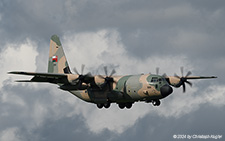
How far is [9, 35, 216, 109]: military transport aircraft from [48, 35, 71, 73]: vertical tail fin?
3.18m

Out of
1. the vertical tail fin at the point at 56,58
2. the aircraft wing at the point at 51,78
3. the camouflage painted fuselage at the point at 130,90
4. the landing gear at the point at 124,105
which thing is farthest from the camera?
the vertical tail fin at the point at 56,58

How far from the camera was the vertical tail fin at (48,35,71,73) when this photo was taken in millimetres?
49062

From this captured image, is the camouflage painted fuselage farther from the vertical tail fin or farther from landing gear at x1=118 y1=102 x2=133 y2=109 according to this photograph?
the vertical tail fin

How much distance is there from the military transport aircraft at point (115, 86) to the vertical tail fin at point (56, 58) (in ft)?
10.4

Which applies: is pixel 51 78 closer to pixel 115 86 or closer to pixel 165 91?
pixel 115 86

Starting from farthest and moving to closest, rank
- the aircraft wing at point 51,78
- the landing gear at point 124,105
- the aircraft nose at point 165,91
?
the landing gear at point 124,105
the aircraft wing at point 51,78
the aircraft nose at point 165,91

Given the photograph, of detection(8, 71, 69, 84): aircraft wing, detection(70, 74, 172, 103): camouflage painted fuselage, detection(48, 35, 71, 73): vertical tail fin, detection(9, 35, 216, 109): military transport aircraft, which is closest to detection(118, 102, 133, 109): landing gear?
detection(9, 35, 216, 109): military transport aircraft

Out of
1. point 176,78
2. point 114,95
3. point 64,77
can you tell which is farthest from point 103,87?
point 176,78

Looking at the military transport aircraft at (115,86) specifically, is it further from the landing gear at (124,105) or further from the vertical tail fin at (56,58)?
the vertical tail fin at (56,58)

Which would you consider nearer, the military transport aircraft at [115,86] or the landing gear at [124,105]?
the military transport aircraft at [115,86]

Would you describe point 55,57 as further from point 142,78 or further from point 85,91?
point 142,78

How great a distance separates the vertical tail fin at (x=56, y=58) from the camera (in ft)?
161

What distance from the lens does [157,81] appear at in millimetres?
40312

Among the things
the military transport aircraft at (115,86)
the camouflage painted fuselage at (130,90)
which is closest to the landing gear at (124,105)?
the military transport aircraft at (115,86)
